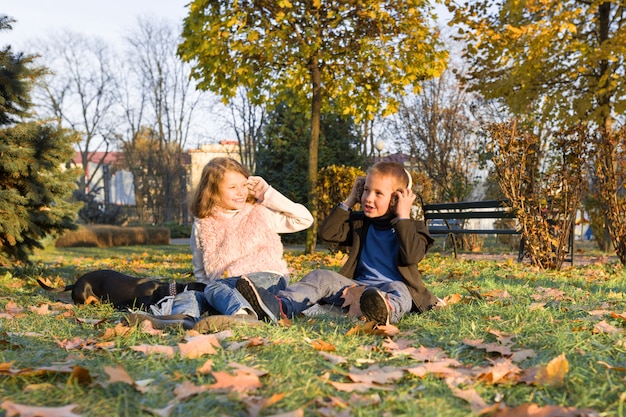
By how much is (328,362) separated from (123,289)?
7.57 feet

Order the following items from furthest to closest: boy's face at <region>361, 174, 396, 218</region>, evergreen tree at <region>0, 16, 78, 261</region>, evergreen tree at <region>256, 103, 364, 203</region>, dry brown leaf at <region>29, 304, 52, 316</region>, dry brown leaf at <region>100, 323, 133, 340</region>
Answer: evergreen tree at <region>256, 103, 364, 203</region>, evergreen tree at <region>0, 16, 78, 261</region>, boy's face at <region>361, 174, 396, 218</region>, dry brown leaf at <region>29, 304, 52, 316</region>, dry brown leaf at <region>100, 323, 133, 340</region>

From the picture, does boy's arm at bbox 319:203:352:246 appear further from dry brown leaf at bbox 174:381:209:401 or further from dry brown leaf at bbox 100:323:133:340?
dry brown leaf at bbox 174:381:209:401

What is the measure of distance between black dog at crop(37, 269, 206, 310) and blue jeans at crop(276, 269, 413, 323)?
740 millimetres

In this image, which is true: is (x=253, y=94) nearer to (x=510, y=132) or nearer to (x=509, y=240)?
(x=510, y=132)

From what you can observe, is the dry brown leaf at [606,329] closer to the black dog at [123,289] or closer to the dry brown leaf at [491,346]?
the dry brown leaf at [491,346]

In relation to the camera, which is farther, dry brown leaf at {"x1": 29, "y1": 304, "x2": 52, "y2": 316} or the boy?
dry brown leaf at {"x1": 29, "y1": 304, "x2": 52, "y2": 316}

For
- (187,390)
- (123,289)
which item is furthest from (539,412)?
(123,289)

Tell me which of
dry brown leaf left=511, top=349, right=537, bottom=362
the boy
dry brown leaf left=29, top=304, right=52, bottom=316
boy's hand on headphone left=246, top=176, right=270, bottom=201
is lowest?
dry brown leaf left=29, top=304, right=52, bottom=316

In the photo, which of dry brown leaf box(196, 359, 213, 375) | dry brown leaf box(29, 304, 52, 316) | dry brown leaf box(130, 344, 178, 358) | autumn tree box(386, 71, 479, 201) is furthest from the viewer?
autumn tree box(386, 71, 479, 201)

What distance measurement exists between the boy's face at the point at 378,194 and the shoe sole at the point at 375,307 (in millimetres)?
954

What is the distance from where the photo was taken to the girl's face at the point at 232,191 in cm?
A: 419

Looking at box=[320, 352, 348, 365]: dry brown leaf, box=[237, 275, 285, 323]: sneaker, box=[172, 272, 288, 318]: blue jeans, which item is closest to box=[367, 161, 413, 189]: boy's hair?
box=[172, 272, 288, 318]: blue jeans

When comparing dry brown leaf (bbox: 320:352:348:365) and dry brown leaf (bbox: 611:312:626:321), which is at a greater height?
dry brown leaf (bbox: 320:352:348:365)

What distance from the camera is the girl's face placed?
419 centimetres
